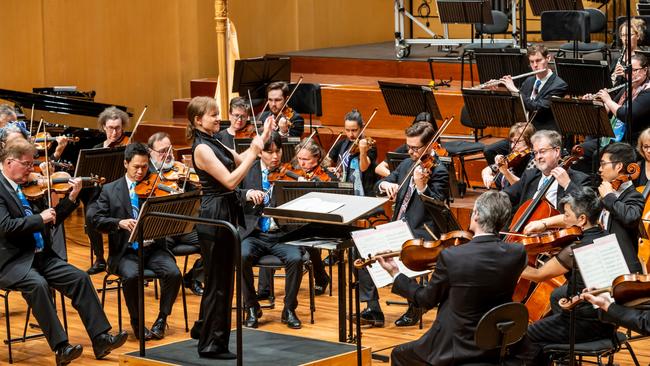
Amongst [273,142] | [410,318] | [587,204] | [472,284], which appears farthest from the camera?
[273,142]

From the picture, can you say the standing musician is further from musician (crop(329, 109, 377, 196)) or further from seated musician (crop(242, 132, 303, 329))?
musician (crop(329, 109, 377, 196))

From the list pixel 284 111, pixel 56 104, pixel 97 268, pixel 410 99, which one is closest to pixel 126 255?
pixel 97 268

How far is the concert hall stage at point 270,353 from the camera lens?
18.1 feet

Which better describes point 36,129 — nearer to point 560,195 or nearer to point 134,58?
point 134,58

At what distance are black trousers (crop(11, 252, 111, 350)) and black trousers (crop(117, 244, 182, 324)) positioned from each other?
391 millimetres

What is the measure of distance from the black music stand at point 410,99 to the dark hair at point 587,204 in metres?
2.92

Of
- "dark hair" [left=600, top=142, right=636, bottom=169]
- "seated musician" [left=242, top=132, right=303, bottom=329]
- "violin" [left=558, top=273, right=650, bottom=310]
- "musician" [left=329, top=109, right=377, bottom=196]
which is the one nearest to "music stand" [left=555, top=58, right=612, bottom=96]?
"musician" [left=329, top=109, right=377, bottom=196]

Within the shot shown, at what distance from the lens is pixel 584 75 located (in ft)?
27.3

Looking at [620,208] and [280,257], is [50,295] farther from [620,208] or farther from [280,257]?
[620,208]

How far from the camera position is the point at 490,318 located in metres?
4.68

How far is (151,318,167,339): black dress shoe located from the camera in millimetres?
6922

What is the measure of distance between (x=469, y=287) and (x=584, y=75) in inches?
156

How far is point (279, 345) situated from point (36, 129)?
182 inches

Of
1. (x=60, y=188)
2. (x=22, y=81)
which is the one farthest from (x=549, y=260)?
(x=22, y=81)
